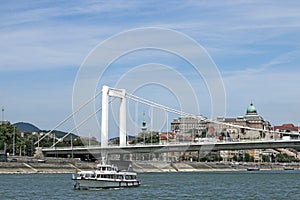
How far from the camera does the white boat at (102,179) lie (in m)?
60.9

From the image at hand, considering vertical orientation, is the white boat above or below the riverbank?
below

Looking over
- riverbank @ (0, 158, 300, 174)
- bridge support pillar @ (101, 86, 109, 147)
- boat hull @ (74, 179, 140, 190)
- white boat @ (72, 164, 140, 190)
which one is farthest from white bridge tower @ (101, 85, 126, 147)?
boat hull @ (74, 179, 140, 190)

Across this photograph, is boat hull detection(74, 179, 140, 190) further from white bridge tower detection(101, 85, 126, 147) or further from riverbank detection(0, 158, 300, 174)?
riverbank detection(0, 158, 300, 174)

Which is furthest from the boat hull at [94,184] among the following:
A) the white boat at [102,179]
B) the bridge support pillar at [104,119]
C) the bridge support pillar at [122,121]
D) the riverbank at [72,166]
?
the riverbank at [72,166]

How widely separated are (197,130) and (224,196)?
124 meters

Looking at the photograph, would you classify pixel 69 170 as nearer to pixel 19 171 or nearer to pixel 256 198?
pixel 19 171

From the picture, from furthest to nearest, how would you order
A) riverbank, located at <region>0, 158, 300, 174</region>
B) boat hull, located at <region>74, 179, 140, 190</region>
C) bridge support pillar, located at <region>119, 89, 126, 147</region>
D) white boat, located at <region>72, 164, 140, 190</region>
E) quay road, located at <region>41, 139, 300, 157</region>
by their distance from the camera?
riverbank, located at <region>0, 158, 300, 174</region>, bridge support pillar, located at <region>119, 89, 126, 147</region>, quay road, located at <region>41, 139, 300, 157</region>, white boat, located at <region>72, 164, 140, 190</region>, boat hull, located at <region>74, 179, 140, 190</region>

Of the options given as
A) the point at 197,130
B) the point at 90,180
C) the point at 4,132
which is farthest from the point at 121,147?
the point at 197,130

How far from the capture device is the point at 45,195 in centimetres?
5459

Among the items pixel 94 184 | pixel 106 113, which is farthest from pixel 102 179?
pixel 106 113

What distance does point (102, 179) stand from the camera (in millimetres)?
61844

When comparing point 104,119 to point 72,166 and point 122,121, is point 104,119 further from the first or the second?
point 72,166

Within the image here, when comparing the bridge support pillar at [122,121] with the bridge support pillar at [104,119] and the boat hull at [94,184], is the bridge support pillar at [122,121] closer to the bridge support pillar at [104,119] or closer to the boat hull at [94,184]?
the bridge support pillar at [104,119]

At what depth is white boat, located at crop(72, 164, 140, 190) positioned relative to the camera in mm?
60875
